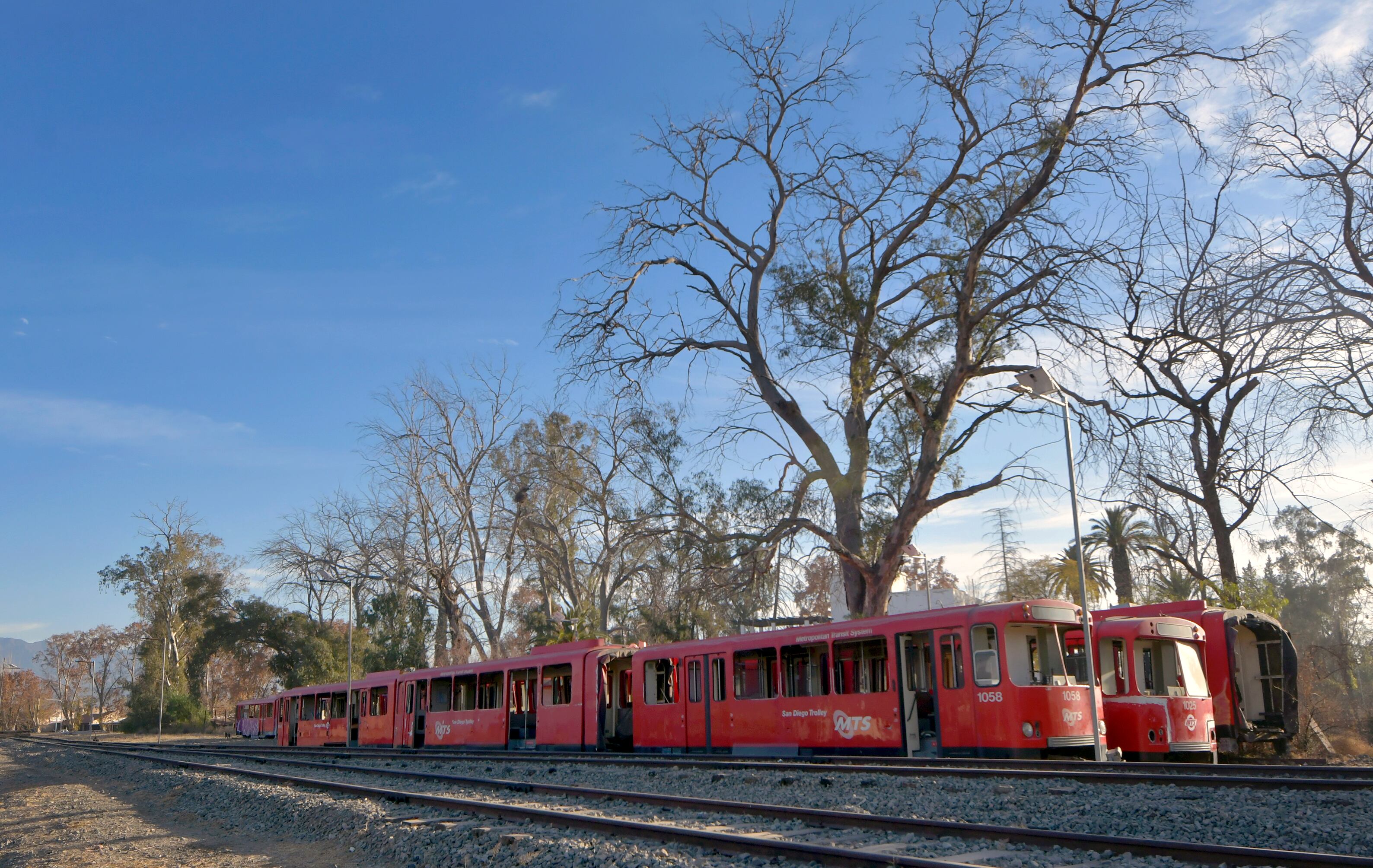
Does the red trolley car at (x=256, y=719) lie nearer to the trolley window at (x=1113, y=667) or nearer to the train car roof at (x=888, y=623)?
the train car roof at (x=888, y=623)

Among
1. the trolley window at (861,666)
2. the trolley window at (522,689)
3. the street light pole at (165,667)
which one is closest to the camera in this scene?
the trolley window at (861,666)

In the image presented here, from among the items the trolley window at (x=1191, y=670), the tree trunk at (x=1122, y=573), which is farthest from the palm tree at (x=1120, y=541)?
the trolley window at (x=1191, y=670)

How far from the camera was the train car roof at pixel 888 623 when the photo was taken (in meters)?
15.6

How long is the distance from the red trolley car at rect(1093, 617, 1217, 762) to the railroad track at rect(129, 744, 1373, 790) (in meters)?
1.05

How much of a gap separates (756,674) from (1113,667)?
6.61m

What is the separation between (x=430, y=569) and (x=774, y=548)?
26.8 m

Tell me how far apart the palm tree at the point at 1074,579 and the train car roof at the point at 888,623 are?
25230 mm

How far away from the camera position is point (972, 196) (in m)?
26.8

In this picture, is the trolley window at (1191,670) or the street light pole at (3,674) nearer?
the trolley window at (1191,670)

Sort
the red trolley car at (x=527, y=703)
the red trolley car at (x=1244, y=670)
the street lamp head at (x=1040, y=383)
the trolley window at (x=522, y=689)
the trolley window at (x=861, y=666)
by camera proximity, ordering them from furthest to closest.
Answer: the trolley window at (x=522, y=689)
the red trolley car at (x=527, y=703)
the red trolley car at (x=1244, y=670)
the street lamp head at (x=1040, y=383)
the trolley window at (x=861, y=666)

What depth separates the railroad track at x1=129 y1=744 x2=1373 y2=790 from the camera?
34.0ft

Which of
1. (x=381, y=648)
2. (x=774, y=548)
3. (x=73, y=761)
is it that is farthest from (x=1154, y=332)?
(x=381, y=648)

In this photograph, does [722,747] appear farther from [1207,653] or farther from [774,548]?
[1207,653]

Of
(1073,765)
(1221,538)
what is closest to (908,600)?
(1221,538)
